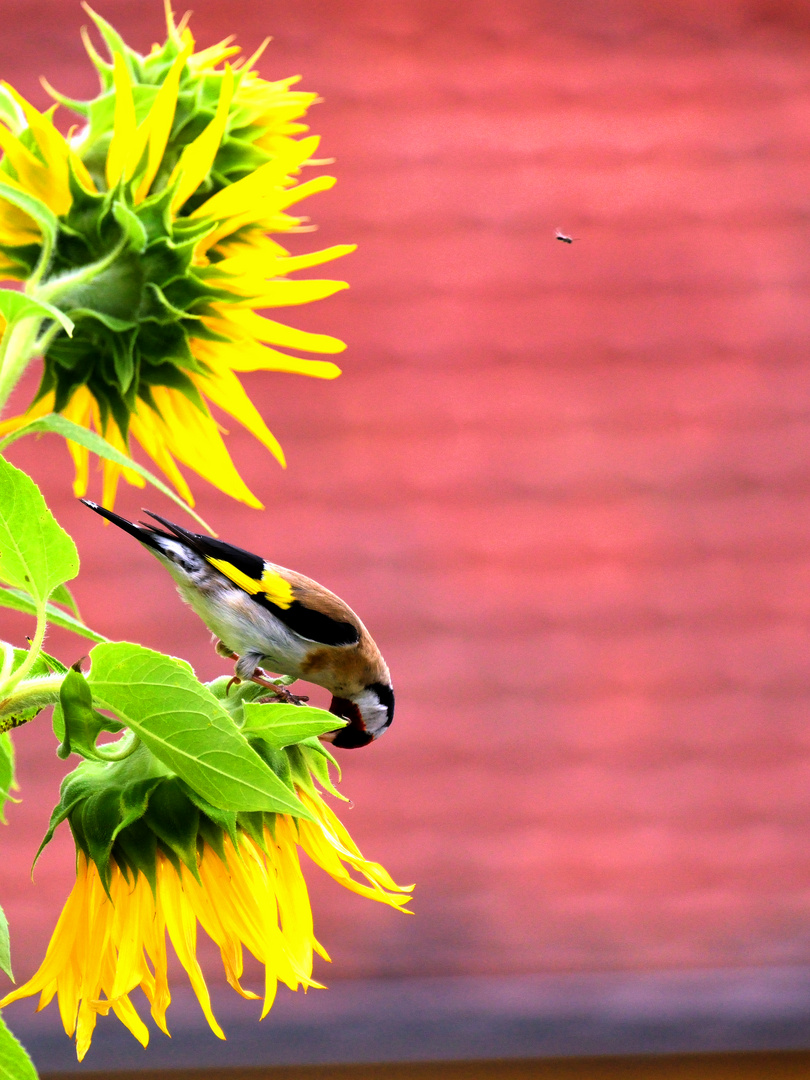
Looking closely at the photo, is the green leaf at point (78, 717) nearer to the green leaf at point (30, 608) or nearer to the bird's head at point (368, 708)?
the green leaf at point (30, 608)

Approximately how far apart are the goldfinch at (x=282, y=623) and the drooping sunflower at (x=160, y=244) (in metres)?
0.05

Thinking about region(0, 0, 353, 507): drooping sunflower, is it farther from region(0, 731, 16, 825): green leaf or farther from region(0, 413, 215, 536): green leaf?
region(0, 731, 16, 825): green leaf

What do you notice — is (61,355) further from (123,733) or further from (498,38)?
(498,38)

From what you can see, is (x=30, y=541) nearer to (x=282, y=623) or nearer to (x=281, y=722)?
(x=281, y=722)

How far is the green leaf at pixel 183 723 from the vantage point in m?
0.52

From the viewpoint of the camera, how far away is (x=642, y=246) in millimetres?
3221

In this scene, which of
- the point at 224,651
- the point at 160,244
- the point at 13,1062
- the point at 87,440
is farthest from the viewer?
the point at 224,651

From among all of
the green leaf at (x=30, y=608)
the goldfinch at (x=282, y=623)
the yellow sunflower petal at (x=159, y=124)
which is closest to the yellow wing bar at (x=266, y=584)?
the goldfinch at (x=282, y=623)

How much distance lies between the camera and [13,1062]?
0.52 m

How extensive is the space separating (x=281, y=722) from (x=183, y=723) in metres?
0.09

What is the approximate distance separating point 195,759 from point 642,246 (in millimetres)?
2907

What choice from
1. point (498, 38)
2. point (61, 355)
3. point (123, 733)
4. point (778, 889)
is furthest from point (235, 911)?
point (498, 38)

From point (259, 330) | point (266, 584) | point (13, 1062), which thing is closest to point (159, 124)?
point (259, 330)

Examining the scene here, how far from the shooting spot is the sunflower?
66cm
